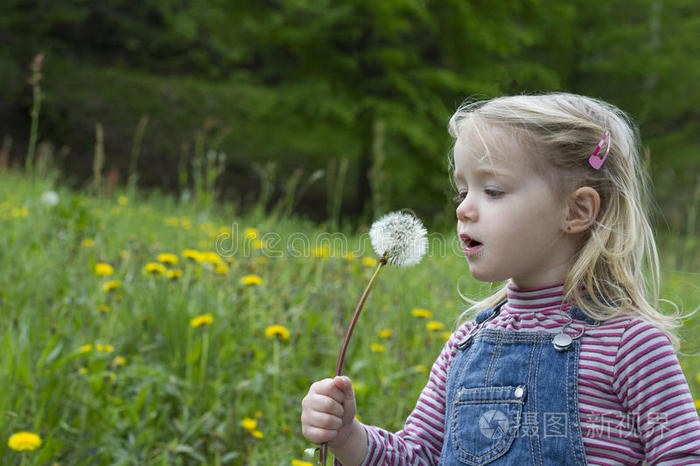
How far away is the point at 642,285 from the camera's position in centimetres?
117

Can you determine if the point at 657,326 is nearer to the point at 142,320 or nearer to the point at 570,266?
the point at 570,266

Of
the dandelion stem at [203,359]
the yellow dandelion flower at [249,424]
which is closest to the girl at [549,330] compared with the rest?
the yellow dandelion flower at [249,424]

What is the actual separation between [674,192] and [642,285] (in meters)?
12.1

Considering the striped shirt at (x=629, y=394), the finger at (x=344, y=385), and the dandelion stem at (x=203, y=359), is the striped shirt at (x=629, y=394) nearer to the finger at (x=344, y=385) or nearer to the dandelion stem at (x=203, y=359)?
the finger at (x=344, y=385)

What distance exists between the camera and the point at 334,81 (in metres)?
8.58

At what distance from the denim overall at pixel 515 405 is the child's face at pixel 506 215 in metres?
0.11

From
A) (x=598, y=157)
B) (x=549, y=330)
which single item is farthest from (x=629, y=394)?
(x=598, y=157)

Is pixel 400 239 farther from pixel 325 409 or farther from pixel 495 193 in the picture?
pixel 325 409

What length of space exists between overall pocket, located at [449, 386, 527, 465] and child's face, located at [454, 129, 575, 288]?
182mm

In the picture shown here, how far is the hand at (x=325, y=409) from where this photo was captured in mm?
1050

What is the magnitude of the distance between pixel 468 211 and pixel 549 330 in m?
0.23

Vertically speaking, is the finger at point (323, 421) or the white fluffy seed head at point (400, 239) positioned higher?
the white fluffy seed head at point (400, 239)

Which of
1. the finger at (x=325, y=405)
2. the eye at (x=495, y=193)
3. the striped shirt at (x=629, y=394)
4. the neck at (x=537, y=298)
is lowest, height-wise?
the finger at (x=325, y=405)

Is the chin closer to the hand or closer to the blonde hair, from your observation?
the blonde hair
